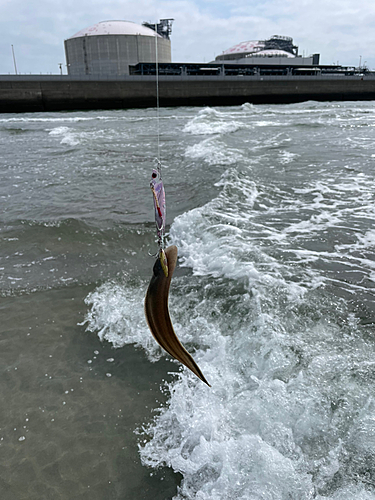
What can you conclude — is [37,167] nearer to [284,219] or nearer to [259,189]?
[259,189]

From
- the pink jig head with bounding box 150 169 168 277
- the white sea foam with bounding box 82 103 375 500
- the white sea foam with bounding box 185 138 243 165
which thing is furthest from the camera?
the white sea foam with bounding box 185 138 243 165

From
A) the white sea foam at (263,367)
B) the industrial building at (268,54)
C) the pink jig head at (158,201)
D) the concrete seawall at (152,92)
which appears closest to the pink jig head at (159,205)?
the pink jig head at (158,201)

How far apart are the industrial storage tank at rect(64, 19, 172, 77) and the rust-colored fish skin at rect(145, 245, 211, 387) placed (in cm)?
5802

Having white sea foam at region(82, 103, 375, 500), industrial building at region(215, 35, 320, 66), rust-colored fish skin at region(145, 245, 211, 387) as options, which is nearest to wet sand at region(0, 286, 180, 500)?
white sea foam at region(82, 103, 375, 500)

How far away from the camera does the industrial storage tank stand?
2071 inches

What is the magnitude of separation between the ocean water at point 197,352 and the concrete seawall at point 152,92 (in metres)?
29.8

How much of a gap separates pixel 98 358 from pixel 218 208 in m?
3.64

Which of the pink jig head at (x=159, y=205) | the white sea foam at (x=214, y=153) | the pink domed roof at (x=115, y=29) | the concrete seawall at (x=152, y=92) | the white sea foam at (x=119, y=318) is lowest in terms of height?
the white sea foam at (x=119, y=318)

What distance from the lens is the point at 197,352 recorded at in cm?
290

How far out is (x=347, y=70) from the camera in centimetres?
5669

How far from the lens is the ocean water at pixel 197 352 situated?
203 centimetres

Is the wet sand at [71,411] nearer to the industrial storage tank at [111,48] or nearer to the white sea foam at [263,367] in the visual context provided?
the white sea foam at [263,367]

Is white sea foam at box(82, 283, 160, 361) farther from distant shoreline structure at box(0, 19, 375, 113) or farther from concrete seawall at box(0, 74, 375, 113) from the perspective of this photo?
concrete seawall at box(0, 74, 375, 113)

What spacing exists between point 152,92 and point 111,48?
2720 centimetres
